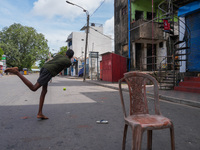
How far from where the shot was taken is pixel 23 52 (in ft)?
180

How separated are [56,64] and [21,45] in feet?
183

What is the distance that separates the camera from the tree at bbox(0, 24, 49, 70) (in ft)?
172

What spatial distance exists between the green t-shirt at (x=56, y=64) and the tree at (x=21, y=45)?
53.3 m

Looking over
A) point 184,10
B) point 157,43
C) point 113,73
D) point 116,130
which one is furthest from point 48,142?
point 157,43

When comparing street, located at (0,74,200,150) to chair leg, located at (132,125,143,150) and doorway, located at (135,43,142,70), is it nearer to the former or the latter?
chair leg, located at (132,125,143,150)

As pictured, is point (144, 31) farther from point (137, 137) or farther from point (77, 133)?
point (137, 137)

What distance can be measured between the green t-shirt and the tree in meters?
53.3

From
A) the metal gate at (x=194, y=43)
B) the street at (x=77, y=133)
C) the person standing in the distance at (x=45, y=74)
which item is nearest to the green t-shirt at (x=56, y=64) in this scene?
the person standing in the distance at (x=45, y=74)

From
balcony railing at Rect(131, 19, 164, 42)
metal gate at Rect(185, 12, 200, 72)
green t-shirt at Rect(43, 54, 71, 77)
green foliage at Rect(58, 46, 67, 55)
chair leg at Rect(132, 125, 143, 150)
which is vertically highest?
green foliage at Rect(58, 46, 67, 55)

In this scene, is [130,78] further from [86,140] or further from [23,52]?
[23,52]

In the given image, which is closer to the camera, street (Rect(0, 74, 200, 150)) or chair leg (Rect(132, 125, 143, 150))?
chair leg (Rect(132, 125, 143, 150))

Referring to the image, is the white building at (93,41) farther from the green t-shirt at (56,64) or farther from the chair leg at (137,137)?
the chair leg at (137,137)

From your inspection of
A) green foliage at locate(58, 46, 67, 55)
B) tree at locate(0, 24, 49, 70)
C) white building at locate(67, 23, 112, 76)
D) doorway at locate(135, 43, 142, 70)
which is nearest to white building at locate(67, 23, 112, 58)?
white building at locate(67, 23, 112, 76)

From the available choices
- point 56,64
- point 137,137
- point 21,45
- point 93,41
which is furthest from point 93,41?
point 137,137
